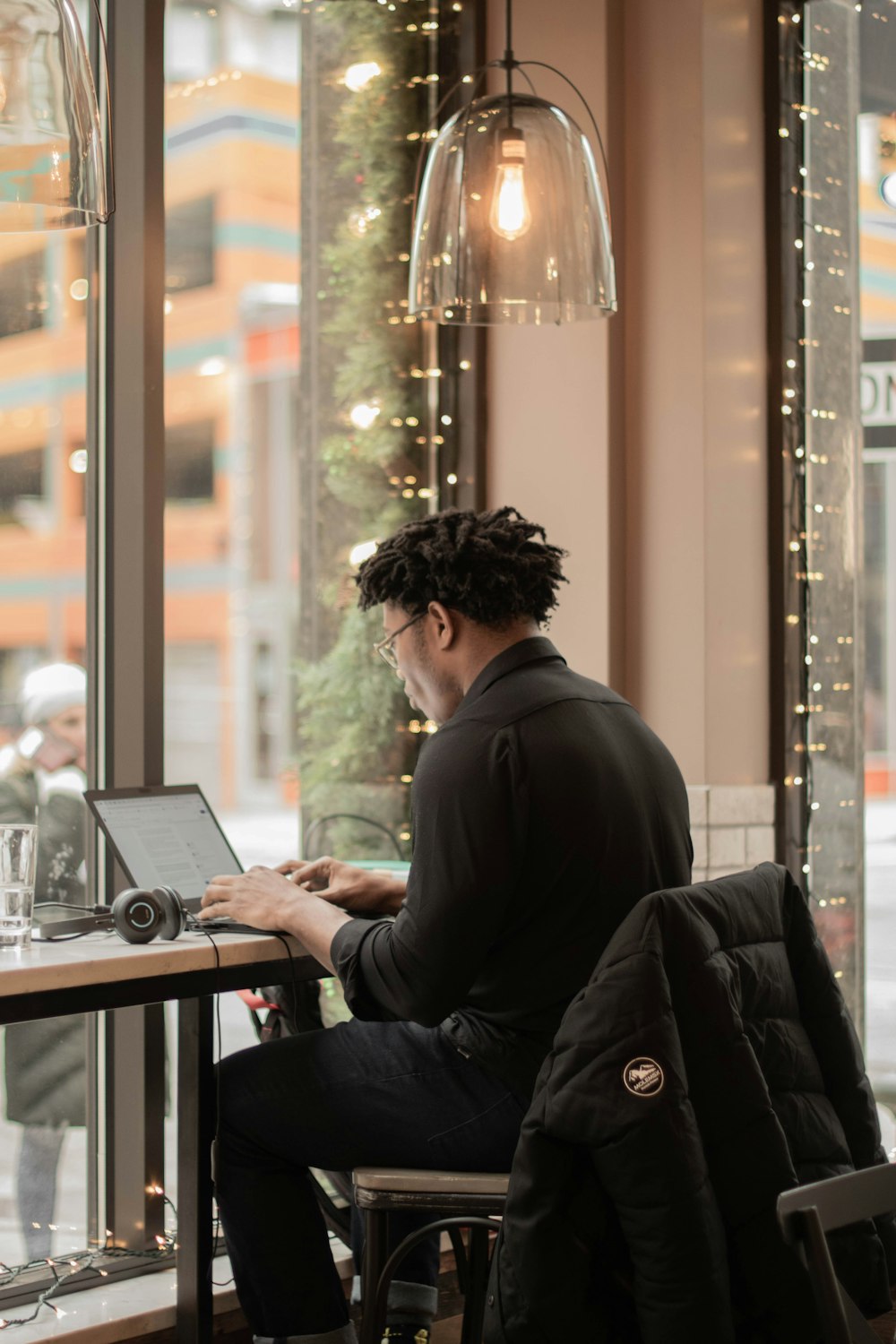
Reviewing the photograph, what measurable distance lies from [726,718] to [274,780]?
39.2 inches

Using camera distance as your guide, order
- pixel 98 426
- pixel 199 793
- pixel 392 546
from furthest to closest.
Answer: pixel 98 426 → pixel 199 793 → pixel 392 546

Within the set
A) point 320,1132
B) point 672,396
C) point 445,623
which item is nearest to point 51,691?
point 445,623

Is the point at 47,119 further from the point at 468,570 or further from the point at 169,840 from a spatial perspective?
the point at 169,840

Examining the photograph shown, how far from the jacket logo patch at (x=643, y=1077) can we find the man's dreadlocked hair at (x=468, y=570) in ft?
2.60

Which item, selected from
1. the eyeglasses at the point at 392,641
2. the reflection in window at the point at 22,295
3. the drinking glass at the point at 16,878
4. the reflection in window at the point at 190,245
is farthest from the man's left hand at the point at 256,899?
the reflection in window at the point at 190,245

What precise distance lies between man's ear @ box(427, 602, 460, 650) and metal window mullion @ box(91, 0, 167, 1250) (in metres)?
0.92

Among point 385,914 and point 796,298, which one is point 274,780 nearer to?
point 385,914

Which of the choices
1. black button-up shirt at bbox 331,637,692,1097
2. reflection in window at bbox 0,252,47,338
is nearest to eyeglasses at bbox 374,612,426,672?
black button-up shirt at bbox 331,637,692,1097

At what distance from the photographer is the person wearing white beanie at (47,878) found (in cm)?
278

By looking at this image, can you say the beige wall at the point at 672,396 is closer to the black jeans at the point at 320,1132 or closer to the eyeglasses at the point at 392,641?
the eyeglasses at the point at 392,641

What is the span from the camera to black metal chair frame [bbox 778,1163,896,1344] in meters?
1.22

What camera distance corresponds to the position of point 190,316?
3084 mm

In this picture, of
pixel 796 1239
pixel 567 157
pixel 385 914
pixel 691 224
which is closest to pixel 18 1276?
pixel 385 914

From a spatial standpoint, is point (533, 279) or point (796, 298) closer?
point (533, 279)
